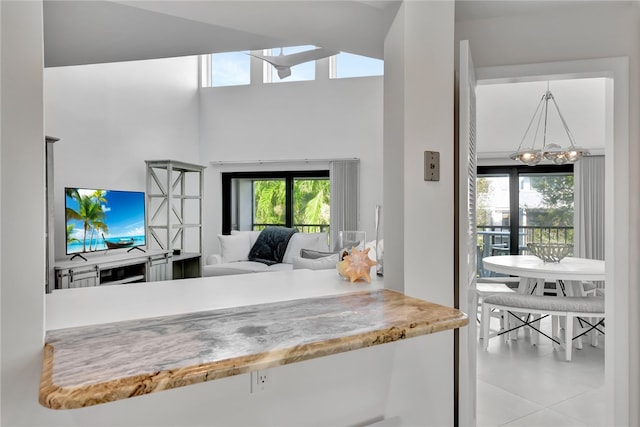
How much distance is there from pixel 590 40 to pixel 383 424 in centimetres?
207

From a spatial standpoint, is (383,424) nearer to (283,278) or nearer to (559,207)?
(283,278)

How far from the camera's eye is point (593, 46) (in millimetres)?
2078

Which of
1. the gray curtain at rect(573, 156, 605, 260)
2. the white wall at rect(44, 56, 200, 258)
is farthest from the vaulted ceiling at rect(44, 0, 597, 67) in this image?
the gray curtain at rect(573, 156, 605, 260)

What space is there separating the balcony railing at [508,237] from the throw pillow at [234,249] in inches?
134

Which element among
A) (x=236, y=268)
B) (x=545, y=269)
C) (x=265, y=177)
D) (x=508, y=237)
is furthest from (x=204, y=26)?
(x=508, y=237)

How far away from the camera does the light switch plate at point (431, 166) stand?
5.19 feet

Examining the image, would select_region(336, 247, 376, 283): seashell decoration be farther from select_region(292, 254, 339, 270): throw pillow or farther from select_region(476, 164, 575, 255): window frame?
select_region(476, 164, 575, 255): window frame

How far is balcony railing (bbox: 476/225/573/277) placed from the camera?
5.92 meters

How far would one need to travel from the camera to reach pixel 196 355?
91cm

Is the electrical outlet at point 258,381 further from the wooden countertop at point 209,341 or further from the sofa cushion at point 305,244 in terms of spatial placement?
the sofa cushion at point 305,244

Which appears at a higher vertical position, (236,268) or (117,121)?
(117,121)

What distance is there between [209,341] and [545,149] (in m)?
4.40

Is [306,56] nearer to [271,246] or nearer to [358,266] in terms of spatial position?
[358,266]
